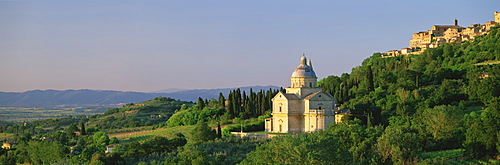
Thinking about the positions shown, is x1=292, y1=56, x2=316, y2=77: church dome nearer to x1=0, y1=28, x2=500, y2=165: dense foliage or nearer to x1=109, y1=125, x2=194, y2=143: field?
x1=0, y1=28, x2=500, y2=165: dense foliage

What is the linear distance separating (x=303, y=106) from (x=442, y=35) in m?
49.7

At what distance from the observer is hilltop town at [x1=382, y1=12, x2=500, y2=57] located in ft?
267

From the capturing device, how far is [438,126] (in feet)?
137

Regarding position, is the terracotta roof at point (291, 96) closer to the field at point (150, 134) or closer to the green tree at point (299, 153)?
the field at point (150, 134)

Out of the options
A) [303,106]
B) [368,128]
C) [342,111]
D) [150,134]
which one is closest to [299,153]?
A: [368,128]

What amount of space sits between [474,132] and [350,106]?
1944 cm

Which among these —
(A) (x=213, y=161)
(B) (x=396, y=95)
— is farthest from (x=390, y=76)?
(A) (x=213, y=161)

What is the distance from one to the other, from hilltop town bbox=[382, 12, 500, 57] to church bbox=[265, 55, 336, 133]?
126 feet

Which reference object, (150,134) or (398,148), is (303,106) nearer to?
(398,148)

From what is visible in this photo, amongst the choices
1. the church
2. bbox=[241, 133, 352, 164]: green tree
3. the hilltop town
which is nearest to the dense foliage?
bbox=[241, 133, 352, 164]: green tree

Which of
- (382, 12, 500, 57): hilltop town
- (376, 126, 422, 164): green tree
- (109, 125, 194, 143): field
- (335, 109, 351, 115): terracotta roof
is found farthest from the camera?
(382, 12, 500, 57): hilltop town

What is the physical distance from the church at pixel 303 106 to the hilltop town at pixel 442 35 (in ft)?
126

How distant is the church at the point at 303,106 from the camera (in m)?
47.3

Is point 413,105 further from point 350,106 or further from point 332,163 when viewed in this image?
point 332,163
